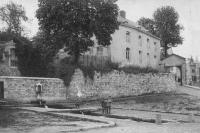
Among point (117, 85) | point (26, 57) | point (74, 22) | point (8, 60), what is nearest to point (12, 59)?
point (8, 60)

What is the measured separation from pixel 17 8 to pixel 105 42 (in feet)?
45.1

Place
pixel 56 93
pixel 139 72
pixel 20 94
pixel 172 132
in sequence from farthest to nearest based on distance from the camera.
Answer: pixel 139 72, pixel 56 93, pixel 20 94, pixel 172 132

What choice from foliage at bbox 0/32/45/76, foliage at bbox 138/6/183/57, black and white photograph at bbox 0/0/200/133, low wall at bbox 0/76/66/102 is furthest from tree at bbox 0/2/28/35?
foliage at bbox 138/6/183/57

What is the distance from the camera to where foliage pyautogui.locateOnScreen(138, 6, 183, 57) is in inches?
2574

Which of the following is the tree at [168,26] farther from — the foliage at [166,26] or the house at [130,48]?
the house at [130,48]

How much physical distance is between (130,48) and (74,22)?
1596 centimetres

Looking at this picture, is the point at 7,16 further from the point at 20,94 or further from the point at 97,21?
the point at 20,94

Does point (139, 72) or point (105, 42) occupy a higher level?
point (105, 42)

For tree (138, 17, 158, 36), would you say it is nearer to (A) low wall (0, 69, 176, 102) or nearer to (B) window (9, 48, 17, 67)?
(A) low wall (0, 69, 176, 102)

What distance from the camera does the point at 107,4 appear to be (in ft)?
116

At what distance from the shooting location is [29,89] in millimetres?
29391

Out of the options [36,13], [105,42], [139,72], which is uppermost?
[36,13]

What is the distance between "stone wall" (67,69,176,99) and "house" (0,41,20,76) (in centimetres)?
549

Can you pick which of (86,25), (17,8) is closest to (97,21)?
(86,25)
